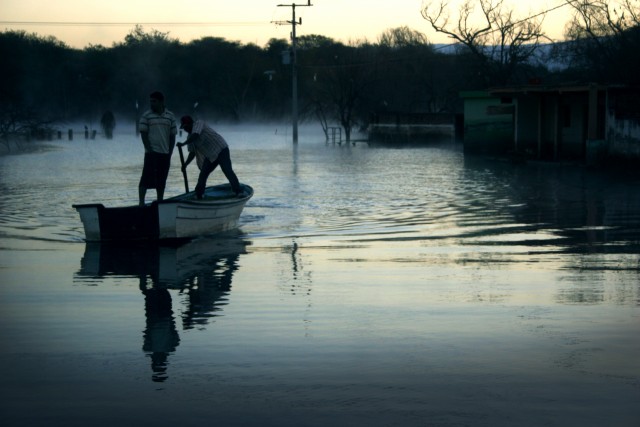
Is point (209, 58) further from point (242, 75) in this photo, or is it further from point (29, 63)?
point (29, 63)

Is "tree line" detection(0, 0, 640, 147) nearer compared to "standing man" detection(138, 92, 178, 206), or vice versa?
"standing man" detection(138, 92, 178, 206)

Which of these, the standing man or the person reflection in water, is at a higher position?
the standing man

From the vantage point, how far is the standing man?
1577cm

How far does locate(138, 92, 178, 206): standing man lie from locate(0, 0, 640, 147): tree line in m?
53.6

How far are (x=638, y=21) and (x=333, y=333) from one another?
4384 centimetres

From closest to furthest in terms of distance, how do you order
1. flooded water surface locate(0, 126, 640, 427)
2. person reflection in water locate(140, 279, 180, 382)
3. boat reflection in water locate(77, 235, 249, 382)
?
flooded water surface locate(0, 126, 640, 427) → person reflection in water locate(140, 279, 180, 382) → boat reflection in water locate(77, 235, 249, 382)

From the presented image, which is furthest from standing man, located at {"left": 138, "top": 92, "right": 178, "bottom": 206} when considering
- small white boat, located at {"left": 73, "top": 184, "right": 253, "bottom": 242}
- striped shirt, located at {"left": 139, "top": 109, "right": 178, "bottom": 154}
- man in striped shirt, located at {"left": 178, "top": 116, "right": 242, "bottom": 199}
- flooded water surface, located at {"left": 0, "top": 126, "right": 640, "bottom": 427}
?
flooded water surface, located at {"left": 0, "top": 126, "right": 640, "bottom": 427}

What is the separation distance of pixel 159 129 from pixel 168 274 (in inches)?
175

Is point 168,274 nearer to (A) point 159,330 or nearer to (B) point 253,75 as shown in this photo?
(A) point 159,330

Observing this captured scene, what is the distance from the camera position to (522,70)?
2926 inches

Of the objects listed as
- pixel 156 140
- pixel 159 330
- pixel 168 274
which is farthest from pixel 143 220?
pixel 159 330

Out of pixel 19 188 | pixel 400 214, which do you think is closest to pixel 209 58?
pixel 19 188

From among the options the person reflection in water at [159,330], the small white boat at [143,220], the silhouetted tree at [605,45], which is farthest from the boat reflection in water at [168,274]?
the silhouetted tree at [605,45]

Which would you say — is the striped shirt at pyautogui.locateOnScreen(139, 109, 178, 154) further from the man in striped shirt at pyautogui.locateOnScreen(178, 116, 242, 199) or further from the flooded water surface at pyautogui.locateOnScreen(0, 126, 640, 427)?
the flooded water surface at pyautogui.locateOnScreen(0, 126, 640, 427)
